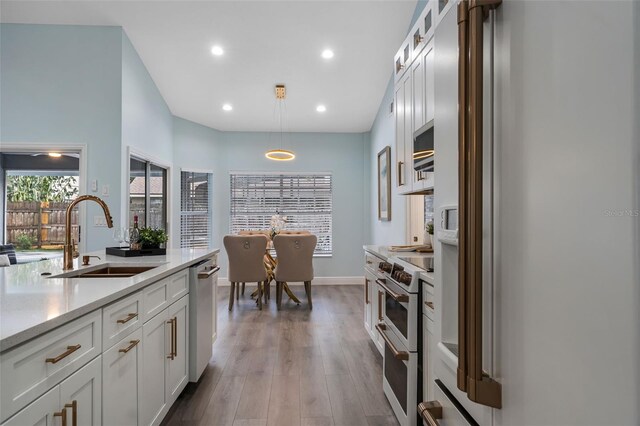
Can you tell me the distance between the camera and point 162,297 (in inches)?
73.0

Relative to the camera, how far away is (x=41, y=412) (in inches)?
36.6

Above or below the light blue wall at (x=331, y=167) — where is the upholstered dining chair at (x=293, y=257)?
below

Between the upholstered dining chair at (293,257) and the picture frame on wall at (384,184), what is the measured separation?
113 cm

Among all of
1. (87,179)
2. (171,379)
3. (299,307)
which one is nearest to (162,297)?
(171,379)

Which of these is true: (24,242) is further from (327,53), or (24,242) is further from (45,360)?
(45,360)

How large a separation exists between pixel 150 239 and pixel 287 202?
3.78 meters

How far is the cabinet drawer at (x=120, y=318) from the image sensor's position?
4.22 feet

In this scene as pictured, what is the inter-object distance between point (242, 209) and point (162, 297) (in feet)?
14.5

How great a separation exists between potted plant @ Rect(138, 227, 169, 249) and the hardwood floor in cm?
106

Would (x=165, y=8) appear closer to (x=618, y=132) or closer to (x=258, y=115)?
(x=258, y=115)

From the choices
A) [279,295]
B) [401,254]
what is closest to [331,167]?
[279,295]

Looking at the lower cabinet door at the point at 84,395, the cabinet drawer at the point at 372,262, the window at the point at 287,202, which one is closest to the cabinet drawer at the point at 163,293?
the lower cabinet door at the point at 84,395

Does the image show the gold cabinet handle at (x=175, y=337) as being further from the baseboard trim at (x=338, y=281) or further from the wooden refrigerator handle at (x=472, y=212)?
the baseboard trim at (x=338, y=281)

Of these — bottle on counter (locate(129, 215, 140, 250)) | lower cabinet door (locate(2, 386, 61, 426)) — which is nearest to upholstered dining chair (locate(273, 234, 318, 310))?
bottle on counter (locate(129, 215, 140, 250))
